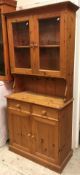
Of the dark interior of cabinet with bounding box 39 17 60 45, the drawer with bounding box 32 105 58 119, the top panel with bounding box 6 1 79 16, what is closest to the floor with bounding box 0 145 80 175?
the drawer with bounding box 32 105 58 119

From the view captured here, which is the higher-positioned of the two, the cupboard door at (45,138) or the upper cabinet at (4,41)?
the upper cabinet at (4,41)

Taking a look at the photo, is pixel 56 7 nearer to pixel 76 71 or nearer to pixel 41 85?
pixel 76 71

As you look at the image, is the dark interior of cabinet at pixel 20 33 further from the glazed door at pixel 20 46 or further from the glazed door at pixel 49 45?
the glazed door at pixel 49 45

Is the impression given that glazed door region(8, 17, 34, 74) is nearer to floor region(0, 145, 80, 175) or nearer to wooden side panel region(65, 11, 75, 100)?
wooden side panel region(65, 11, 75, 100)

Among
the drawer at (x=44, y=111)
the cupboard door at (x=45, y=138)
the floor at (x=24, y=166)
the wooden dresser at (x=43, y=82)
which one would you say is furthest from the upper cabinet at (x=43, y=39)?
the floor at (x=24, y=166)

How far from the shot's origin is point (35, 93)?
8.06 ft

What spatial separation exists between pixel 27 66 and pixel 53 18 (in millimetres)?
682

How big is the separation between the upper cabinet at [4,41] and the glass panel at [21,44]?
129 mm

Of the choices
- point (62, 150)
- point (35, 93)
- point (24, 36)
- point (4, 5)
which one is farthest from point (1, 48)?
point (62, 150)

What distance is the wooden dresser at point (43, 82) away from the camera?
1921 mm

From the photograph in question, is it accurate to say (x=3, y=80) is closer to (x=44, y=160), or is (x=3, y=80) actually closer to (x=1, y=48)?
(x=1, y=48)

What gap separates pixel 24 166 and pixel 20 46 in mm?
1500

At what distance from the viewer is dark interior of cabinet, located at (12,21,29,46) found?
2211mm

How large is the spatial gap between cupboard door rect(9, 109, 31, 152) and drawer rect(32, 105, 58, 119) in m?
0.15
